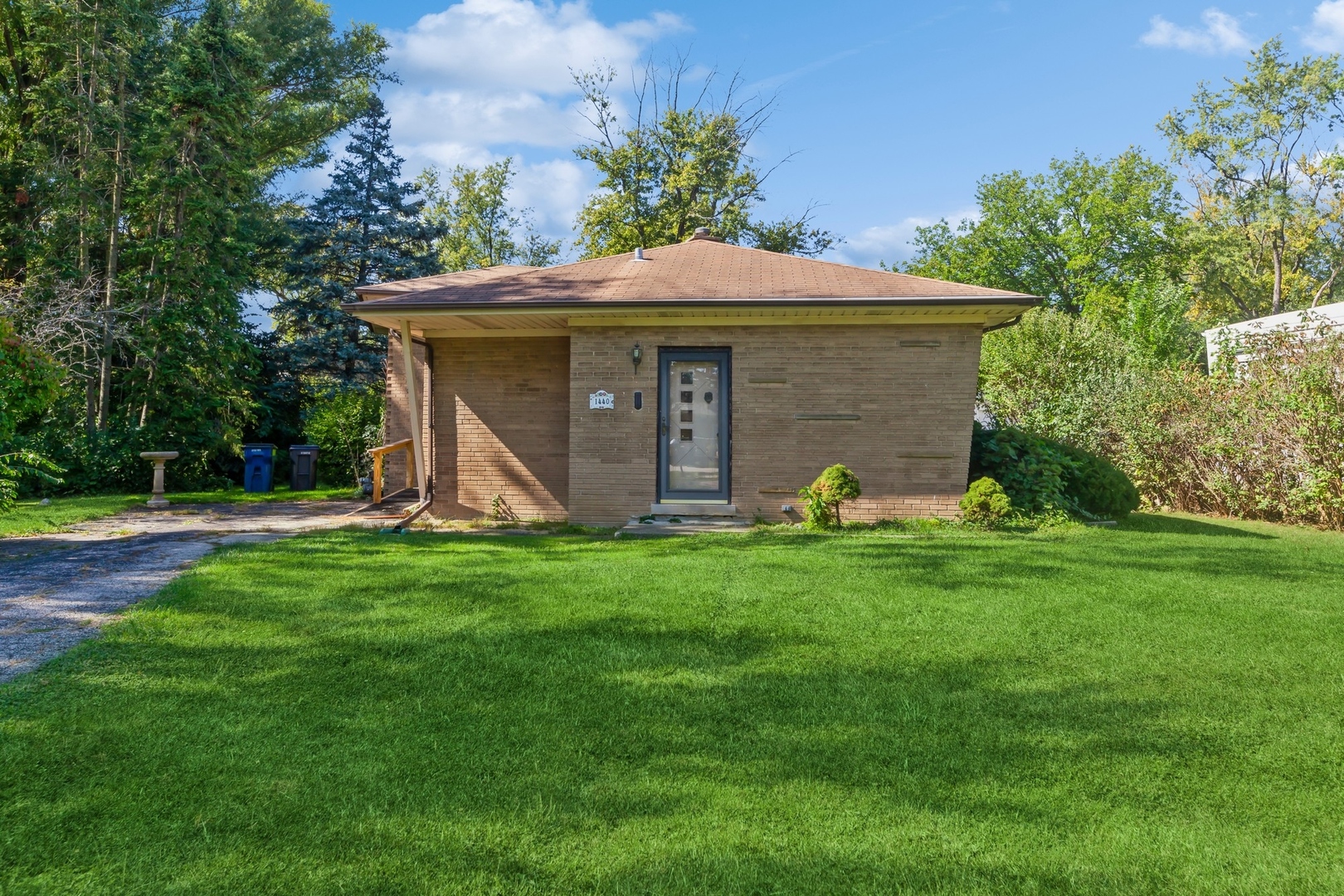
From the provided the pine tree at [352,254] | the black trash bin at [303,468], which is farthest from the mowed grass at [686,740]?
the pine tree at [352,254]

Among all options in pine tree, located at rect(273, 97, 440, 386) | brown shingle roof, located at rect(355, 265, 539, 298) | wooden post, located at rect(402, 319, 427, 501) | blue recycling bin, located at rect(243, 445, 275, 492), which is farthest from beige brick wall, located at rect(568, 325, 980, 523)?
pine tree, located at rect(273, 97, 440, 386)

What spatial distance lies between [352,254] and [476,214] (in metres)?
16.7

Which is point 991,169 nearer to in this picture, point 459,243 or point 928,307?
point 459,243

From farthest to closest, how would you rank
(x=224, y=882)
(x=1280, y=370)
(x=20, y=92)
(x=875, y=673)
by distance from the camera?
(x=20, y=92) < (x=1280, y=370) < (x=875, y=673) < (x=224, y=882)

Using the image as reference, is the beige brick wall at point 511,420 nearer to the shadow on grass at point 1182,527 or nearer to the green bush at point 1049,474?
the green bush at point 1049,474

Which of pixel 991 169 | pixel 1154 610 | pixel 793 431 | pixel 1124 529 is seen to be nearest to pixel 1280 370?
pixel 1124 529

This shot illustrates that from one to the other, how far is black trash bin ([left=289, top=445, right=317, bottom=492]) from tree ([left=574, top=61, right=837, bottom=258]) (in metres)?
14.7

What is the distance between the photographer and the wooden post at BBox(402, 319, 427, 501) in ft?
37.8

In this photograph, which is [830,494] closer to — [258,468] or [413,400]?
[413,400]

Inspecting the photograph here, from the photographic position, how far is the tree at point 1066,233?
3809cm

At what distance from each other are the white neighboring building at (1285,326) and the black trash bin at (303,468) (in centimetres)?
1684

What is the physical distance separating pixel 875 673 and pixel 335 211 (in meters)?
24.2

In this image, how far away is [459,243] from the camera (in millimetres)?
40438

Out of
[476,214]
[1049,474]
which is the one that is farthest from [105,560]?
[476,214]
